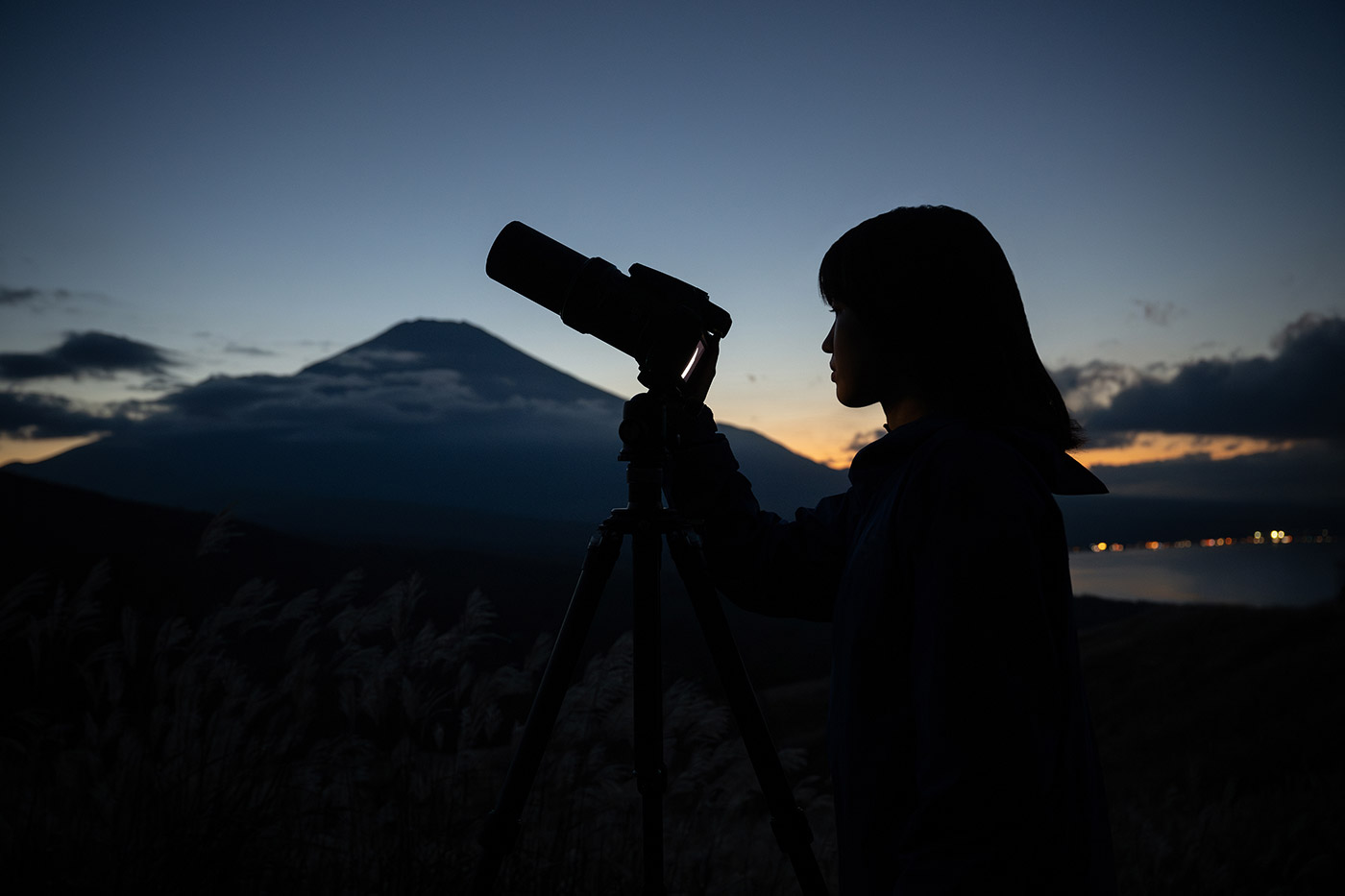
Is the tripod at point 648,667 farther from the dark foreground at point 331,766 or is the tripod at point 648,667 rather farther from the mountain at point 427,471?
the mountain at point 427,471

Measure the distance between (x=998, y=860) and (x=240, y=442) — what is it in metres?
182

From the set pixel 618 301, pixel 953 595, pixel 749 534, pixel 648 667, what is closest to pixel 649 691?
pixel 648 667

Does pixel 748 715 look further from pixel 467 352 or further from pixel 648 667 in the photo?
pixel 467 352

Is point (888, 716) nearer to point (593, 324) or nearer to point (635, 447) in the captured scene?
point (635, 447)

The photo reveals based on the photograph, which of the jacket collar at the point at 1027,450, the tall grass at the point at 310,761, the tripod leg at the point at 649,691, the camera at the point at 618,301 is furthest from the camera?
the tall grass at the point at 310,761

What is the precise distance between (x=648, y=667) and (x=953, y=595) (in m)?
0.95

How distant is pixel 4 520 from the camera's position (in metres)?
16.6

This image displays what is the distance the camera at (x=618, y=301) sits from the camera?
1.89 meters

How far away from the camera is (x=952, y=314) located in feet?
4.70

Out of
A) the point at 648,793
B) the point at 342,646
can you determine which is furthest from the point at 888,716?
the point at 342,646

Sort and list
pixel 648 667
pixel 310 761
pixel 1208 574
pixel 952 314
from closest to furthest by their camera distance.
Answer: pixel 952 314
pixel 648 667
pixel 310 761
pixel 1208 574

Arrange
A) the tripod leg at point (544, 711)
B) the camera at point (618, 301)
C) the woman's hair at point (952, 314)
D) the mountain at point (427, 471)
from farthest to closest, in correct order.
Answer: the mountain at point (427, 471) → the camera at point (618, 301) → the tripod leg at point (544, 711) → the woman's hair at point (952, 314)

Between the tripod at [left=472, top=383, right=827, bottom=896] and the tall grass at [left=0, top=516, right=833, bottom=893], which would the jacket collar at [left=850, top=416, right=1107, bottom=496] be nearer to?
the tripod at [left=472, top=383, right=827, bottom=896]

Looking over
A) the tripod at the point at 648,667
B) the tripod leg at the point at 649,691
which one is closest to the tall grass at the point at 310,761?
the tripod leg at the point at 649,691
